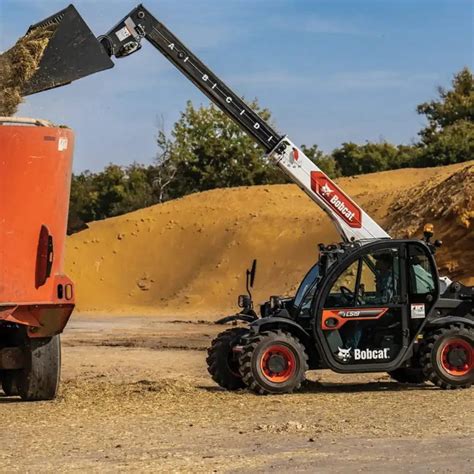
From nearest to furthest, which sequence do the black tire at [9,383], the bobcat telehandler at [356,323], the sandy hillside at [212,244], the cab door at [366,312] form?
the black tire at [9,383]
the bobcat telehandler at [356,323]
the cab door at [366,312]
the sandy hillside at [212,244]

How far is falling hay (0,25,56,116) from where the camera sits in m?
14.0

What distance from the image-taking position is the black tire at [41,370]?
41.1 ft

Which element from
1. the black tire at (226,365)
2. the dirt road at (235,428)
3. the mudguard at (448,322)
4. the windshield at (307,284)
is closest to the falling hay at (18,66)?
the dirt road at (235,428)

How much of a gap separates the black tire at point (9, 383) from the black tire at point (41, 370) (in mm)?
577

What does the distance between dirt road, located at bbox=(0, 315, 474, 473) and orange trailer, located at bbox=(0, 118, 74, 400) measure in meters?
1.11

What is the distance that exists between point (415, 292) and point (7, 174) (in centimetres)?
539

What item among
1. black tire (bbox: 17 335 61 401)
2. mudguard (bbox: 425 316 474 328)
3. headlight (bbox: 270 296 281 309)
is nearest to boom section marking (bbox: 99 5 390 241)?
headlight (bbox: 270 296 281 309)

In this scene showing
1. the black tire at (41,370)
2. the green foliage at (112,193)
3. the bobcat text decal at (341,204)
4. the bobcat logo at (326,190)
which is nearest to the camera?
the black tire at (41,370)

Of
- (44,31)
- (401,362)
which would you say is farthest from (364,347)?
(44,31)

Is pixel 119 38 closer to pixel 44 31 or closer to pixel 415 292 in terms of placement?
pixel 44 31

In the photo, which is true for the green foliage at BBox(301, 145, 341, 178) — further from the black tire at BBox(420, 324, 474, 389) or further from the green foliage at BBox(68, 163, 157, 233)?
the black tire at BBox(420, 324, 474, 389)

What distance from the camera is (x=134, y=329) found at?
1218 inches

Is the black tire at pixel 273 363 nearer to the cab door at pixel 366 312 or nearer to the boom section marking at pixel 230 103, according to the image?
the cab door at pixel 366 312

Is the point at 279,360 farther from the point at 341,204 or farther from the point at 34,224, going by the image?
the point at 34,224
